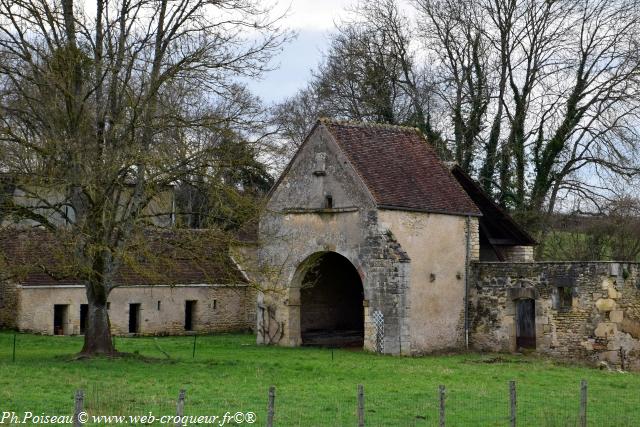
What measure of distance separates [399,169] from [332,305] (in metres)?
6.75

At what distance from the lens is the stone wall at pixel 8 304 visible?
1355 inches

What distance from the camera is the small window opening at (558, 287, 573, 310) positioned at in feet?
93.6

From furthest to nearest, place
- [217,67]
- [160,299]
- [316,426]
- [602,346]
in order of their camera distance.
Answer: [160,299] < [602,346] < [217,67] < [316,426]

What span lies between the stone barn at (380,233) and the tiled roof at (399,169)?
44mm

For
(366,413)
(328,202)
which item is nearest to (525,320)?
(328,202)

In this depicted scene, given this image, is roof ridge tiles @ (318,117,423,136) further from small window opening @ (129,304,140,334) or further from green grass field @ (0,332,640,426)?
small window opening @ (129,304,140,334)

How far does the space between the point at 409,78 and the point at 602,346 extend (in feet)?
60.2

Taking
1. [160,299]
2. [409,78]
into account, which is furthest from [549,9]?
[160,299]

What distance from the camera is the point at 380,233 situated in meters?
28.7

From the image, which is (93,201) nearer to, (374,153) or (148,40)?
(148,40)

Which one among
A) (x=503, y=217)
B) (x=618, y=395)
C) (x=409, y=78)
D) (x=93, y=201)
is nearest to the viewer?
(x=618, y=395)

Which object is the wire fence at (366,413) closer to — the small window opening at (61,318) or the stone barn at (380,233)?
the stone barn at (380,233)

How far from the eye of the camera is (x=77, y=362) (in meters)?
22.8

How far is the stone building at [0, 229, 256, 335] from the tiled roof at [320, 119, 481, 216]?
18.7 ft
